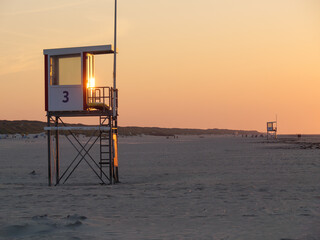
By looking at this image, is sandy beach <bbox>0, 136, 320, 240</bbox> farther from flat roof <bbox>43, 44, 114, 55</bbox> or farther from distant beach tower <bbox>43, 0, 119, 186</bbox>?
flat roof <bbox>43, 44, 114, 55</bbox>

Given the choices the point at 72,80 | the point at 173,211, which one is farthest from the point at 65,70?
the point at 173,211

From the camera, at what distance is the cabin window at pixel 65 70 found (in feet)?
60.2

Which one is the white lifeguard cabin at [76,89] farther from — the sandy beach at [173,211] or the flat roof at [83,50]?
the sandy beach at [173,211]

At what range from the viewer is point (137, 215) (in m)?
10.6

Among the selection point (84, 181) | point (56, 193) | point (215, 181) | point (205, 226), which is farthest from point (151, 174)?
point (205, 226)

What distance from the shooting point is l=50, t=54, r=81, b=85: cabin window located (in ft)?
60.2

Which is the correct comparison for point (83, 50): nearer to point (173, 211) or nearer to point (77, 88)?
point (77, 88)

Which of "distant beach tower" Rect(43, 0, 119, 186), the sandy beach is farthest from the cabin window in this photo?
the sandy beach

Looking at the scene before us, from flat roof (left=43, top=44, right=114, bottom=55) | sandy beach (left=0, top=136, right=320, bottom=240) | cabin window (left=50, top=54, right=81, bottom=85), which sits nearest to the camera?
sandy beach (left=0, top=136, right=320, bottom=240)

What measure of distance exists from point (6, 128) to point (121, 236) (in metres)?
132

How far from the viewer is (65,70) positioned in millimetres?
18688

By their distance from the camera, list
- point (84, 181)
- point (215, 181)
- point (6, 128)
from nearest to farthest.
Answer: point (215, 181)
point (84, 181)
point (6, 128)

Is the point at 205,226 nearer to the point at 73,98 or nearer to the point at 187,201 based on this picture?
the point at 187,201

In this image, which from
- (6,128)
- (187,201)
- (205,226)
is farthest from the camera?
(6,128)
